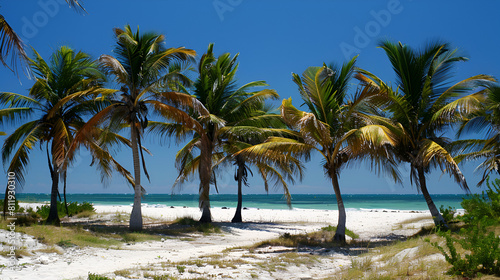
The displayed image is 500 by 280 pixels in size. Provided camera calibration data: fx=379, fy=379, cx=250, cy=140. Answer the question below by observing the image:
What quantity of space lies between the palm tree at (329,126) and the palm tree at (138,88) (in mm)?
4175

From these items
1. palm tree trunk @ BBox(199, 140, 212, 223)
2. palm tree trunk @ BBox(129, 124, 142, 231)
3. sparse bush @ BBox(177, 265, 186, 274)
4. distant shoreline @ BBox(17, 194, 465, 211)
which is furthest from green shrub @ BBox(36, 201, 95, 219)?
sparse bush @ BBox(177, 265, 186, 274)

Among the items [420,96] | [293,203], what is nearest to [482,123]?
[420,96]

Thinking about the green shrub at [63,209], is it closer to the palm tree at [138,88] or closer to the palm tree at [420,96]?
the palm tree at [138,88]

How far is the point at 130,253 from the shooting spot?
9727 millimetres

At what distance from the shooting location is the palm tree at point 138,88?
46.4 ft

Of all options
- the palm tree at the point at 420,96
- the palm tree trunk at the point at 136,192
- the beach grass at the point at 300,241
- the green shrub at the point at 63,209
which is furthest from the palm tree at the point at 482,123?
the green shrub at the point at 63,209

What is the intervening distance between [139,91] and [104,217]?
864 cm

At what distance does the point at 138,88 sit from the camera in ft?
48.1

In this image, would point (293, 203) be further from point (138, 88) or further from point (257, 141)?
point (138, 88)

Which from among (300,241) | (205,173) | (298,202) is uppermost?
(205,173)

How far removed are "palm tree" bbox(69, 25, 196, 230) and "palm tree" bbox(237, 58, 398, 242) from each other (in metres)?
4.18

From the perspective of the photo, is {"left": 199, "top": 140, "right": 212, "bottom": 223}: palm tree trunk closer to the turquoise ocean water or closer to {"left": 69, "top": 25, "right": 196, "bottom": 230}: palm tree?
{"left": 69, "top": 25, "right": 196, "bottom": 230}: palm tree

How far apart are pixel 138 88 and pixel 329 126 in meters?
7.47

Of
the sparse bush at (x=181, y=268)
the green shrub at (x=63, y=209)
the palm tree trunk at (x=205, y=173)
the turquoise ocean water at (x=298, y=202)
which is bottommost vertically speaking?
the turquoise ocean water at (x=298, y=202)
